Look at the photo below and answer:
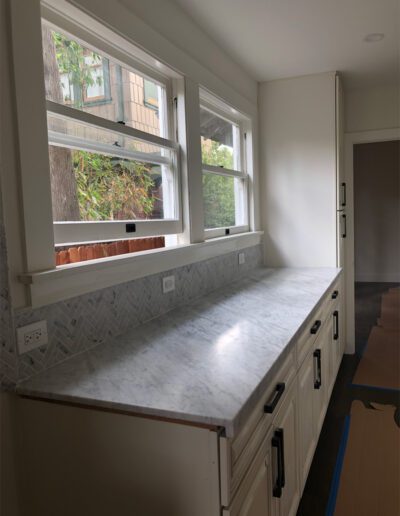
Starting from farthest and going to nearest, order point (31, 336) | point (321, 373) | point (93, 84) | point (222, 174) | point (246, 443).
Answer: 1. point (222, 174)
2. point (321, 373)
3. point (93, 84)
4. point (31, 336)
5. point (246, 443)

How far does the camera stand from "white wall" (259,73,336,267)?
11.6ft

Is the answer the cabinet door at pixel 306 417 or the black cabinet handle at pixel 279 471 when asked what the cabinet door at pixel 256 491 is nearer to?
the black cabinet handle at pixel 279 471

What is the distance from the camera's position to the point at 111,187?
1931 millimetres

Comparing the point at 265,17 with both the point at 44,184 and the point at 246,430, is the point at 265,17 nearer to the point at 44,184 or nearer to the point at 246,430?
the point at 44,184

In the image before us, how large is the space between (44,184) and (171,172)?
1.05 metres

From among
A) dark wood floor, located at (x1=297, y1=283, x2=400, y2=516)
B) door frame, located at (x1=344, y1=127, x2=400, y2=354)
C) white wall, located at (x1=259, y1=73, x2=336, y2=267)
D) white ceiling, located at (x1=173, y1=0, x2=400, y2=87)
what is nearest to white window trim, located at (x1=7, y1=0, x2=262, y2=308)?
white ceiling, located at (x1=173, y1=0, x2=400, y2=87)

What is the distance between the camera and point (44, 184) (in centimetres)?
143

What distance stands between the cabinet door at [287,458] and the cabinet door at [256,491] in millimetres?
55

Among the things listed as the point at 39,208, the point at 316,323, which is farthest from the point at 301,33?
the point at 39,208

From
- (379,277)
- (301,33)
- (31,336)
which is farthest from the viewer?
(379,277)

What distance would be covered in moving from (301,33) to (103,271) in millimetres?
1994

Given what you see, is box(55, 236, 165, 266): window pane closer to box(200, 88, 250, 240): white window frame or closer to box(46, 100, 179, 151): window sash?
box(46, 100, 179, 151): window sash

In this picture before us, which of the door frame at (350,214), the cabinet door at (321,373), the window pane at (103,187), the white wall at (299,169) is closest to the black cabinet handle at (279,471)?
the cabinet door at (321,373)

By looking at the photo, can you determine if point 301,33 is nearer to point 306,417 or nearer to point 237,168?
point 237,168
